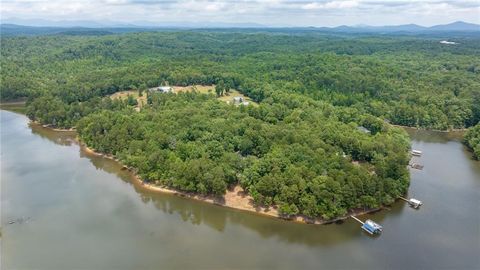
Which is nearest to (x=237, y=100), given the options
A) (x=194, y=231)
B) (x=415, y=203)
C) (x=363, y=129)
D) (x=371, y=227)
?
(x=363, y=129)

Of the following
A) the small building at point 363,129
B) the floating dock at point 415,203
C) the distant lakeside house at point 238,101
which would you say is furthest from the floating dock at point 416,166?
the distant lakeside house at point 238,101

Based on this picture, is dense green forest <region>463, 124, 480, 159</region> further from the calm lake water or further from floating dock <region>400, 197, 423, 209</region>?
floating dock <region>400, 197, 423, 209</region>

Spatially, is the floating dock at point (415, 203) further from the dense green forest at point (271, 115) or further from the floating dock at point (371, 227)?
the floating dock at point (371, 227)

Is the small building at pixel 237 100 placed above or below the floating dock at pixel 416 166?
above

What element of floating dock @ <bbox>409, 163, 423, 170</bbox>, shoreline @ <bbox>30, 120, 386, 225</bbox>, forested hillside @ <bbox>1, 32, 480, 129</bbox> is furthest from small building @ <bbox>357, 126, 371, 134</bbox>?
shoreline @ <bbox>30, 120, 386, 225</bbox>

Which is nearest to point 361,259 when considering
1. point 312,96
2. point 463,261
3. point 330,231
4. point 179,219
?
point 330,231
